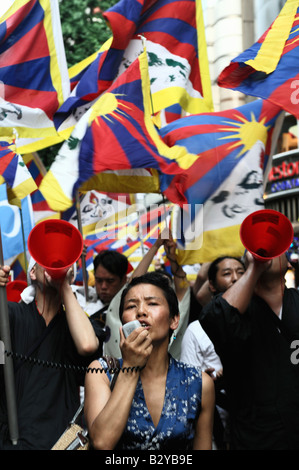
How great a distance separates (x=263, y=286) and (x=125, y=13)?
326 centimetres

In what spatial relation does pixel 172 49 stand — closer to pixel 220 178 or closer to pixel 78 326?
pixel 220 178

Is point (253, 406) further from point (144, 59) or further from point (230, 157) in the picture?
point (144, 59)

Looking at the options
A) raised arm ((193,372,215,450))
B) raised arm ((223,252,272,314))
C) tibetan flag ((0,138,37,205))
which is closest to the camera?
raised arm ((193,372,215,450))

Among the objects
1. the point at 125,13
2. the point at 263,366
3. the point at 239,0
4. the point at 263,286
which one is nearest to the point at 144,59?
the point at 125,13

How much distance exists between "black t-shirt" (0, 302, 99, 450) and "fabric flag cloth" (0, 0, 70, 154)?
1847 mm

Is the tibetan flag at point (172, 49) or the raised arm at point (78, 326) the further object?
the tibetan flag at point (172, 49)

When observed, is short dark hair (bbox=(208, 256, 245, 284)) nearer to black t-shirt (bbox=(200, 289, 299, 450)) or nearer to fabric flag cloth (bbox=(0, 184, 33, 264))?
black t-shirt (bbox=(200, 289, 299, 450))

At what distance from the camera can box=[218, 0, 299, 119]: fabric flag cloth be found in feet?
11.8

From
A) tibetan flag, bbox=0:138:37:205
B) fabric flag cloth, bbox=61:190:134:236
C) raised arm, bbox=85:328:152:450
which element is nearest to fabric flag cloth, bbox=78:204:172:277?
fabric flag cloth, bbox=61:190:134:236

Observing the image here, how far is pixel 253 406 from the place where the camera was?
291cm

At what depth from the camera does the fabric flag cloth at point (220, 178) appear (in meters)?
4.70

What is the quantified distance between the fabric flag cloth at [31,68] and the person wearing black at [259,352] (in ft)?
7.71

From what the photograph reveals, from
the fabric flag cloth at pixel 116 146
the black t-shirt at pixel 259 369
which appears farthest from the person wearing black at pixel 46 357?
the fabric flag cloth at pixel 116 146

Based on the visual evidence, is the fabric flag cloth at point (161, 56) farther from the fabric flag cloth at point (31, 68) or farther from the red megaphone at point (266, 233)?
the red megaphone at point (266, 233)
